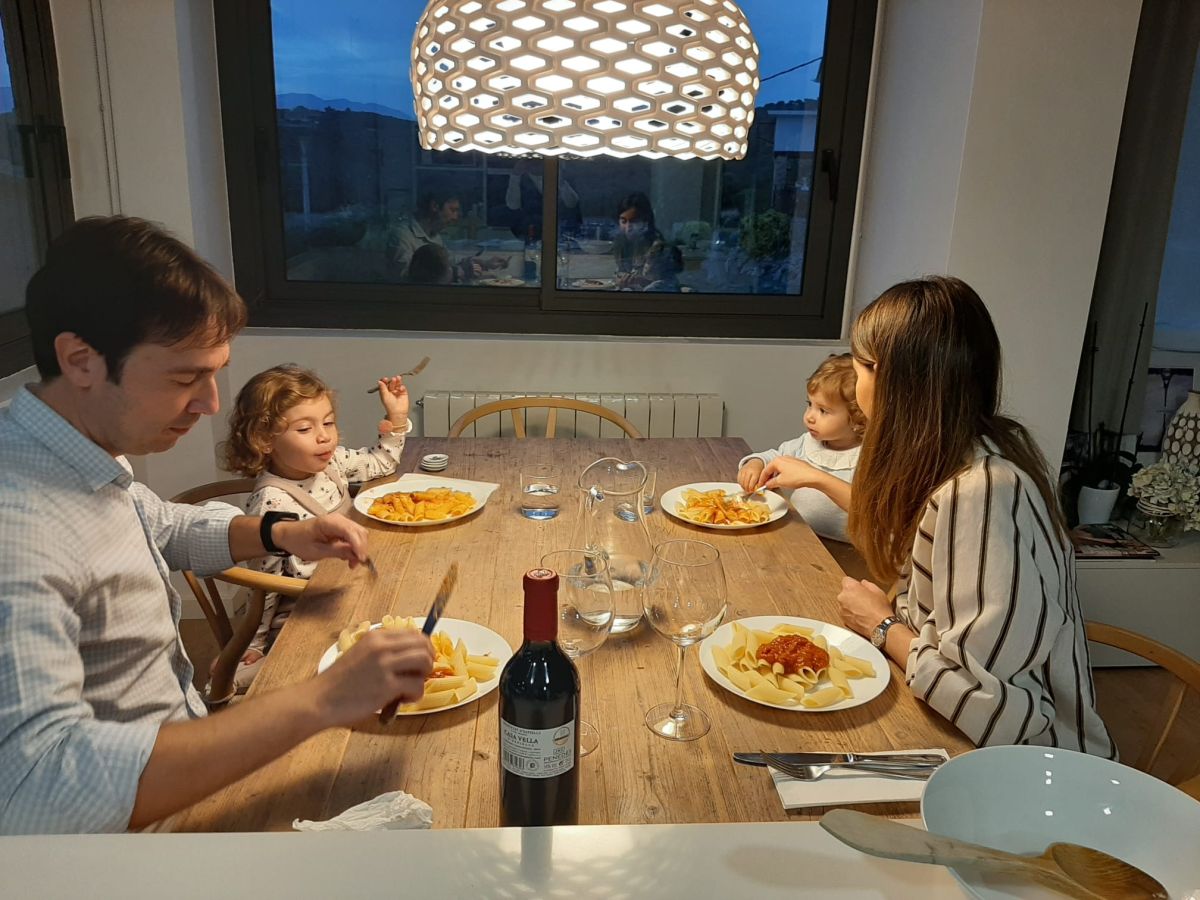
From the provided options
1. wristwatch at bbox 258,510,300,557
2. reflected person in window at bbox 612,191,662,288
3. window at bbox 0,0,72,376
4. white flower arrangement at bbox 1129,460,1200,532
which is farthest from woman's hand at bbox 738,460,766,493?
window at bbox 0,0,72,376

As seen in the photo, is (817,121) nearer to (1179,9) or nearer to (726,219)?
(726,219)

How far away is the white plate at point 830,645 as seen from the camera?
122 cm

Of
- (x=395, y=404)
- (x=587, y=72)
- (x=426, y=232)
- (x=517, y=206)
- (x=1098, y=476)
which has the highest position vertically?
(x=587, y=72)

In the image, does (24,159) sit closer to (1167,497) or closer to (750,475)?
(750,475)

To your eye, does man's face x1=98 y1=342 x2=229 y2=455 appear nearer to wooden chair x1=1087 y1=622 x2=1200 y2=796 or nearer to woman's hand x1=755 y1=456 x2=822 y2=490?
woman's hand x1=755 y1=456 x2=822 y2=490

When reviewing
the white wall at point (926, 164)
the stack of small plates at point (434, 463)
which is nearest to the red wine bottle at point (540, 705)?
the stack of small plates at point (434, 463)

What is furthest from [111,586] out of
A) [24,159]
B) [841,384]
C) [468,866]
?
[24,159]

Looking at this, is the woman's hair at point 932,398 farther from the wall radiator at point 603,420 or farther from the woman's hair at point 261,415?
the wall radiator at point 603,420

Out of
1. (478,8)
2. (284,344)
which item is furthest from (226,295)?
(284,344)

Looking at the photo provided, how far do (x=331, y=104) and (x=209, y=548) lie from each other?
2.27 m

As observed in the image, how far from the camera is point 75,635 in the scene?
967 mm

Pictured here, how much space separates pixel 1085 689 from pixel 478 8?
1.30 metres

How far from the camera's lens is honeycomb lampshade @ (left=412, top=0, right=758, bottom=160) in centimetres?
109

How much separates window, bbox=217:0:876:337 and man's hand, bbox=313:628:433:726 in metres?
2.64
